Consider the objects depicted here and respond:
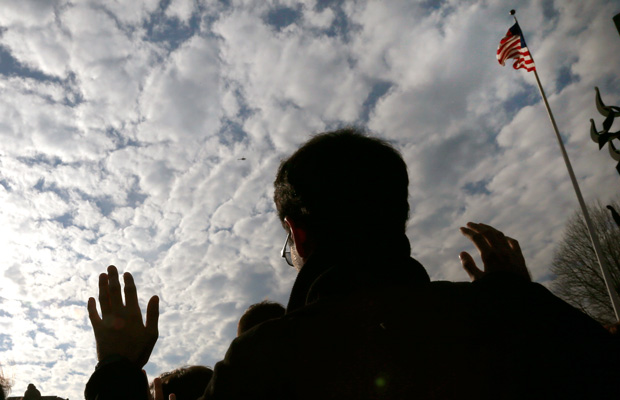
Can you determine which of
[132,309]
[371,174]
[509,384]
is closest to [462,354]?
[509,384]

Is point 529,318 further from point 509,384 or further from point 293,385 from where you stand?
point 293,385

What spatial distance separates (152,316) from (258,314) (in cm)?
204

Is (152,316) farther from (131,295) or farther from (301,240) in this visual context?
(301,240)

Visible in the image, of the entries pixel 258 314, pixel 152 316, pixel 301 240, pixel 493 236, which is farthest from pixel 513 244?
pixel 258 314

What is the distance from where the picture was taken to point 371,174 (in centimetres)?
168

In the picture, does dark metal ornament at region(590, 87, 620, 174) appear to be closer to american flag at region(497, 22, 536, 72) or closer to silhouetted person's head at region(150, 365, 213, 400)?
silhouetted person's head at region(150, 365, 213, 400)

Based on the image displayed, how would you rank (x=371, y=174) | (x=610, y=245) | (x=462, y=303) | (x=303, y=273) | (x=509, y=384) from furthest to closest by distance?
(x=610, y=245) < (x=371, y=174) < (x=303, y=273) < (x=462, y=303) < (x=509, y=384)

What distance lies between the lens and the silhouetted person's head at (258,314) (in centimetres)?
366

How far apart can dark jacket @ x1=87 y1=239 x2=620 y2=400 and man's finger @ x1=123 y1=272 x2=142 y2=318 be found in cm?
68

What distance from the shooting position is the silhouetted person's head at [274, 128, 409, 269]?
5.04 feet

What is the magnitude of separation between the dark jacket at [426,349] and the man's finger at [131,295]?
0.68 meters

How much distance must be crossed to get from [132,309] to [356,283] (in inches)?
40.3

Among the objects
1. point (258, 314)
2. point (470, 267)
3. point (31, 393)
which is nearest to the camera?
point (470, 267)

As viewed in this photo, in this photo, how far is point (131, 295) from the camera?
1.74 m
